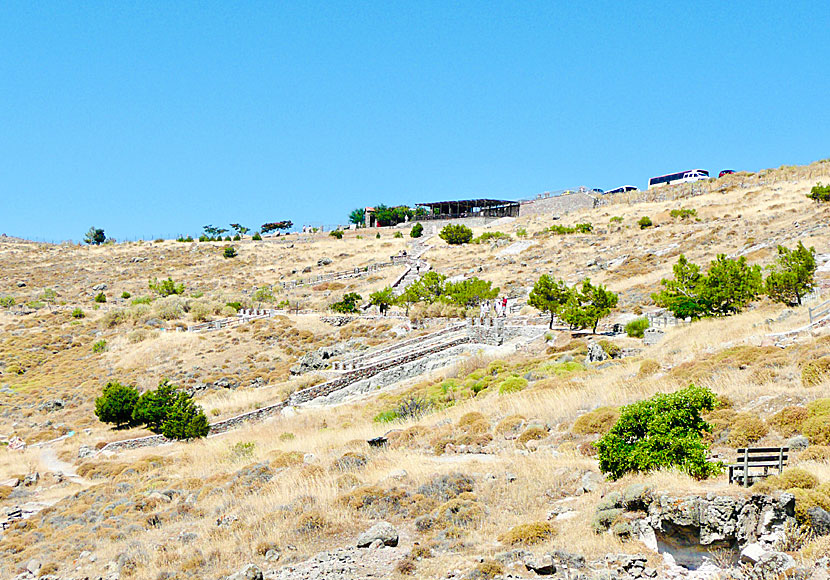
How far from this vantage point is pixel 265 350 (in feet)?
149

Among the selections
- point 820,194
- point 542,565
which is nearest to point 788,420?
point 542,565

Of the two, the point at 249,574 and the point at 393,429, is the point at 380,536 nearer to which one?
the point at 249,574

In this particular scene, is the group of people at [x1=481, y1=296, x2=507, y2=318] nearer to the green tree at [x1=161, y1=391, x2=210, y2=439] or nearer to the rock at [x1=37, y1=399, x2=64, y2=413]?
the green tree at [x1=161, y1=391, x2=210, y2=439]

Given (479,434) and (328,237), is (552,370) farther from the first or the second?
(328,237)

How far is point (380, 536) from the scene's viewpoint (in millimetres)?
11500

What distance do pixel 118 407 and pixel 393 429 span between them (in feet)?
61.0

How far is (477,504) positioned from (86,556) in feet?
27.6

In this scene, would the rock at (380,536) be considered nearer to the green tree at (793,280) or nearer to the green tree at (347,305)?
the green tree at (793,280)

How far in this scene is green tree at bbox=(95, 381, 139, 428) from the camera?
109 ft

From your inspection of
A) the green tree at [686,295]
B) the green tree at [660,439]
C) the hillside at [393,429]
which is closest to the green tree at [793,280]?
the hillside at [393,429]

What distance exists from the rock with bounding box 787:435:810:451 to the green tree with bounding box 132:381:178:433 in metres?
25.9

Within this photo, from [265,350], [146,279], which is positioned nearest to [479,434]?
[265,350]

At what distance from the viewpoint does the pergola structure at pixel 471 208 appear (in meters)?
103

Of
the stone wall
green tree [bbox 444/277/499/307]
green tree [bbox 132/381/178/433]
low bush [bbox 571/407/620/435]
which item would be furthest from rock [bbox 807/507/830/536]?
the stone wall
